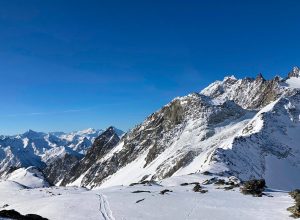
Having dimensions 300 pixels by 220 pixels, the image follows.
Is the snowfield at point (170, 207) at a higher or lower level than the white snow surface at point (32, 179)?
lower

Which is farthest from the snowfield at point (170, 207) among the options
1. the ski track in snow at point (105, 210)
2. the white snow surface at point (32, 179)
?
the white snow surface at point (32, 179)

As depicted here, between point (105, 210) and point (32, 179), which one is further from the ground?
point (32, 179)

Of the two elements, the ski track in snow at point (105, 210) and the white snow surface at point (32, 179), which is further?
the white snow surface at point (32, 179)

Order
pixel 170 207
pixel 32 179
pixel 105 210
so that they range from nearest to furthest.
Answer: pixel 105 210
pixel 170 207
pixel 32 179

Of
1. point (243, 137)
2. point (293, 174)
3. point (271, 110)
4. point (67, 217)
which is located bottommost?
point (67, 217)

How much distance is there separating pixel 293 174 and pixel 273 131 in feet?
90.4

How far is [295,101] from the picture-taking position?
584ft

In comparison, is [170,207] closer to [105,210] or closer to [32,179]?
[105,210]

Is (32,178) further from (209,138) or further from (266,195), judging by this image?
(266,195)

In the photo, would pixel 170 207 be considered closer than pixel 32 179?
Yes

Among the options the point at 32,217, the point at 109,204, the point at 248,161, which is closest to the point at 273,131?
the point at 248,161

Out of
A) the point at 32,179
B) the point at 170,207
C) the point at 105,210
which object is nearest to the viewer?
the point at 105,210

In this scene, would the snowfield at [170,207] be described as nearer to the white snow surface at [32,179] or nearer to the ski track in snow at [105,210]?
the ski track in snow at [105,210]

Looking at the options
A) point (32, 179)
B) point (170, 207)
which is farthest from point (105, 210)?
point (32, 179)
